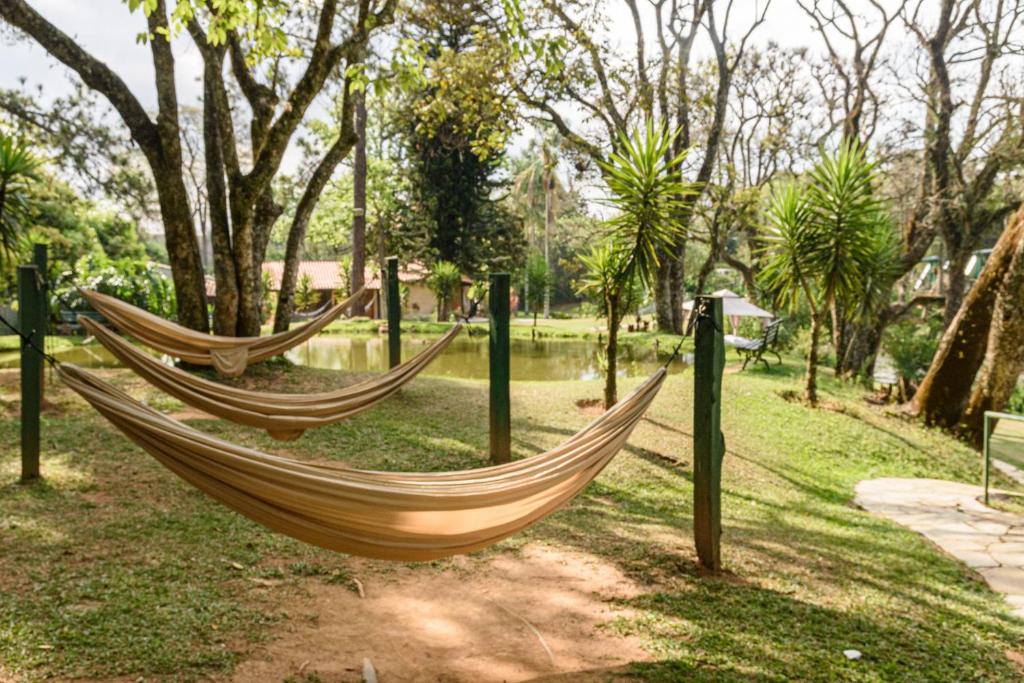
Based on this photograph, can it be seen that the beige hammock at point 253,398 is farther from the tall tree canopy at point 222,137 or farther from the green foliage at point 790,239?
the green foliage at point 790,239

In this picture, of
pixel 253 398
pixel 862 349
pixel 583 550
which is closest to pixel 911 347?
pixel 862 349

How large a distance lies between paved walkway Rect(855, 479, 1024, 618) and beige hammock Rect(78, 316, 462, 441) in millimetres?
2836

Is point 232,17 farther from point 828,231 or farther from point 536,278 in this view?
point 536,278

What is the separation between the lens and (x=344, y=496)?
1769 millimetres

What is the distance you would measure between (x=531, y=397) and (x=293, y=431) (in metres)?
3.13

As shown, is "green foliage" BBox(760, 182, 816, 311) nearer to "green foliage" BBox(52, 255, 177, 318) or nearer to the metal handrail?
the metal handrail

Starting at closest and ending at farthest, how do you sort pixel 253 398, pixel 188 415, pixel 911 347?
pixel 253 398 < pixel 188 415 < pixel 911 347

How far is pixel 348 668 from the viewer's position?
1960 millimetres

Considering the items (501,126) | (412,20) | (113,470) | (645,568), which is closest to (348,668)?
(645,568)

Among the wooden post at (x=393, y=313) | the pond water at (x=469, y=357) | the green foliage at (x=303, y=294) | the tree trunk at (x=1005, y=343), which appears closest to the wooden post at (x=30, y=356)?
the wooden post at (x=393, y=313)

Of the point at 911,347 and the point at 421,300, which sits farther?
the point at 421,300

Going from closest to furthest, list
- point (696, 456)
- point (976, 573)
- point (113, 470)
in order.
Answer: point (696, 456), point (976, 573), point (113, 470)

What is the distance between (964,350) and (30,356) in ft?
22.4

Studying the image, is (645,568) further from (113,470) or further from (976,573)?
(113,470)
